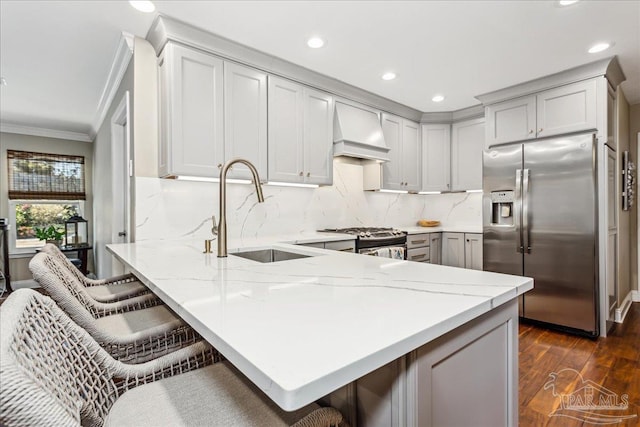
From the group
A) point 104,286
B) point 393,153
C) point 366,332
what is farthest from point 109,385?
point 393,153

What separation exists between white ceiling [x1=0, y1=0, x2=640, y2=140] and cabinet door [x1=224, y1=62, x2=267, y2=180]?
10.7 inches

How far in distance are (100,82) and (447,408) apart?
421cm

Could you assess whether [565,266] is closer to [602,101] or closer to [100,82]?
[602,101]

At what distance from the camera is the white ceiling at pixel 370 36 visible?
217 cm

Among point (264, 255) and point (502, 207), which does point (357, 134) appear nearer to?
point (502, 207)

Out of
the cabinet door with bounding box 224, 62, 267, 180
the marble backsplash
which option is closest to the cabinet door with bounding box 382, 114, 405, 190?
the marble backsplash

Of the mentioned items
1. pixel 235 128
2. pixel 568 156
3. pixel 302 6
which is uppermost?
pixel 302 6

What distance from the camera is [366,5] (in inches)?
84.0

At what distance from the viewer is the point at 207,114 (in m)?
2.55

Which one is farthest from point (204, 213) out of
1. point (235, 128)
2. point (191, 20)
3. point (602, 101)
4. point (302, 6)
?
point (602, 101)

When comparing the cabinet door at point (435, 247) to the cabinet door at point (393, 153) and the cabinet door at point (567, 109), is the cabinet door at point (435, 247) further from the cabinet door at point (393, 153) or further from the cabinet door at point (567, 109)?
the cabinet door at point (567, 109)

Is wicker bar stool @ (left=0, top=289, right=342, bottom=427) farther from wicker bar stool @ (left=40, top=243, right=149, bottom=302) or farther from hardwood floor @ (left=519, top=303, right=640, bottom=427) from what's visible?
hardwood floor @ (left=519, top=303, right=640, bottom=427)

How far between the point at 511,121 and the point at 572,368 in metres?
2.42

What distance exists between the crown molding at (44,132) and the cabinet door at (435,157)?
5670mm
